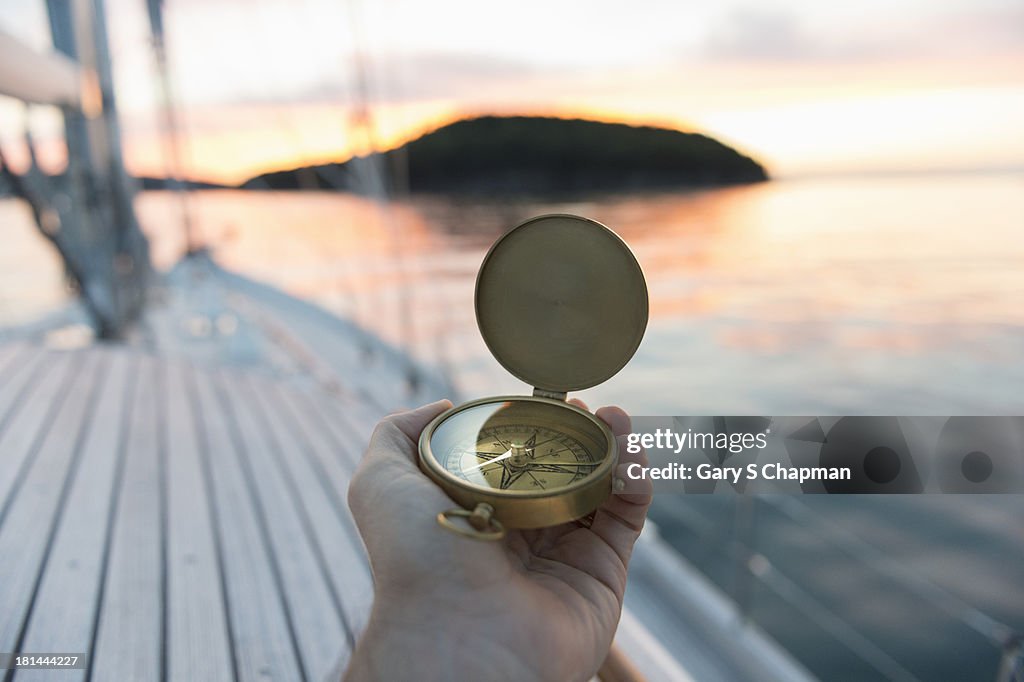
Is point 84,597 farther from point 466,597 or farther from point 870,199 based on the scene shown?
point 870,199

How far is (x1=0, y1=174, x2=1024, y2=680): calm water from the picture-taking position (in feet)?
16.8

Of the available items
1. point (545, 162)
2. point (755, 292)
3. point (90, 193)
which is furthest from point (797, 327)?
point (90, 193)

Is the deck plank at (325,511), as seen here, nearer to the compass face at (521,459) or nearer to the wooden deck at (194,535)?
the wooden deck at (194,535)

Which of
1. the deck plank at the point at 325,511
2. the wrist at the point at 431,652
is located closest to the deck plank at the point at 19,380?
the deck plank at the point at 325,511

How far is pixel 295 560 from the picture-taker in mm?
2465

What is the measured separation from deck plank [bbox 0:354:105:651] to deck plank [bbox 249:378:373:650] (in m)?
0.90

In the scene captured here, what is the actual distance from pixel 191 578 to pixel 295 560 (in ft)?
1.15

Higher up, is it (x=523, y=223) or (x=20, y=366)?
(x=523, y=223)

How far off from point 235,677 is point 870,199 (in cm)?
3616

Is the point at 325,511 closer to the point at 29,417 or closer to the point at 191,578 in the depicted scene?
the point at 191,578

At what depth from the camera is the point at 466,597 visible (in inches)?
45.9

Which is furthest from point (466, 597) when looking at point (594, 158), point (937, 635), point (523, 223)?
point (594, 158)

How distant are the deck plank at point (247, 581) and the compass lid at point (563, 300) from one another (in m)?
1.19

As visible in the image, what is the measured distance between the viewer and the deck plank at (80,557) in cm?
193
